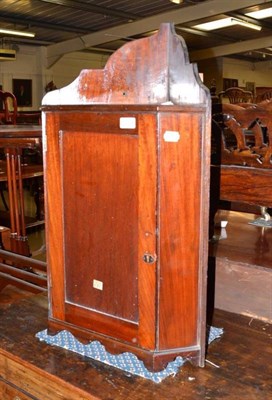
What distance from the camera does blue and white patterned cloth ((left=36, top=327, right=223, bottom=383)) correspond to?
1330 millimetres

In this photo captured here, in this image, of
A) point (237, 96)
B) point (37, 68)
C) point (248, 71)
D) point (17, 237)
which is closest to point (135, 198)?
point (17, 237)

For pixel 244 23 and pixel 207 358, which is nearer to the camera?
pixel 207 358

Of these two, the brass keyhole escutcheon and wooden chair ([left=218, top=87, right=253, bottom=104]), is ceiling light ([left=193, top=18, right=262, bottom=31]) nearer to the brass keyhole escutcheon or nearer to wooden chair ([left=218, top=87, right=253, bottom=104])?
wooden chair ([left=218, top=87, right=253, bottom=104])

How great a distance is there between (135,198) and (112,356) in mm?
492

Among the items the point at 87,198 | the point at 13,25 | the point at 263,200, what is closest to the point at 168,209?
the point at 87,198

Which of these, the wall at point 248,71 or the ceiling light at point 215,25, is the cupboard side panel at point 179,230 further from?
the wall at point 248,71

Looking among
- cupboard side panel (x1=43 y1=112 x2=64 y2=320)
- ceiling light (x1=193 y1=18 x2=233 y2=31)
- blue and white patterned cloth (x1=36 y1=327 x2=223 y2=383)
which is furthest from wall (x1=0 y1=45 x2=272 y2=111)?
blue and white patterned cloth (x1=36 y1=327 x2=223 y2=383)

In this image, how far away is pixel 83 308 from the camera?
4.81 ft

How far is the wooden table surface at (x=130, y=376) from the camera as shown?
127cm

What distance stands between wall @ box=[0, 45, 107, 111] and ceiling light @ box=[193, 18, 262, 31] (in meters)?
4.06

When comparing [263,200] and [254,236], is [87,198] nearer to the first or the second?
[263,200]

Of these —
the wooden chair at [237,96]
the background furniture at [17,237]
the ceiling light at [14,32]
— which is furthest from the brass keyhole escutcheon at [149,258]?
the ceiling light at [14,32]

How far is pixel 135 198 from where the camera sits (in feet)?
4.26

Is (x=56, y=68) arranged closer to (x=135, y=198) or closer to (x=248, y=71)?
(x=248, y=71)
